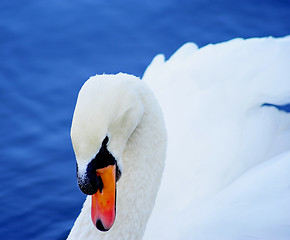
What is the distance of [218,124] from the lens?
13.9ft

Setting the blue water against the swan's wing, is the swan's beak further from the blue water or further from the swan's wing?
the blue water

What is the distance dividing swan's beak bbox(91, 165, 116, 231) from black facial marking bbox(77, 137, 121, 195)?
0.09 ft

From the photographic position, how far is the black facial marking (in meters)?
2.71

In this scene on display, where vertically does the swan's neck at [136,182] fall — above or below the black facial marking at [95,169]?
above

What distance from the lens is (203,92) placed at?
4406 mm

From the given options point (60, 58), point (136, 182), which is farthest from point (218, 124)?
point (60, 58)

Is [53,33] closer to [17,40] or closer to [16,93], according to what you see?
[17,40]

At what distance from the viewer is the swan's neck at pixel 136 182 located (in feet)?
10.8

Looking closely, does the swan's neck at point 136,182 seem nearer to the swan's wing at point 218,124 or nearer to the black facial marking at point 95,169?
the swan's wing at point 218,124

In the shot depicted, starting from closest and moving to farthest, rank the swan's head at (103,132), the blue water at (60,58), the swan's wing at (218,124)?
the swan's head at (103,132), the swan's wing at (218,124), the blue water at (60,58)

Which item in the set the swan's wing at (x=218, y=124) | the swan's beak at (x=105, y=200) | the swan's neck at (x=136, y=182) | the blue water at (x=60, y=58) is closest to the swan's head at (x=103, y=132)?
the swan's beak at (x=105, y=200)

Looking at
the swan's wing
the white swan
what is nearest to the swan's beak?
the white swan

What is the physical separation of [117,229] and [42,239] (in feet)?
4.43

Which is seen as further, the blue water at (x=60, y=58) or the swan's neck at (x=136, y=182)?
the blue water at (x=60, y=58)
